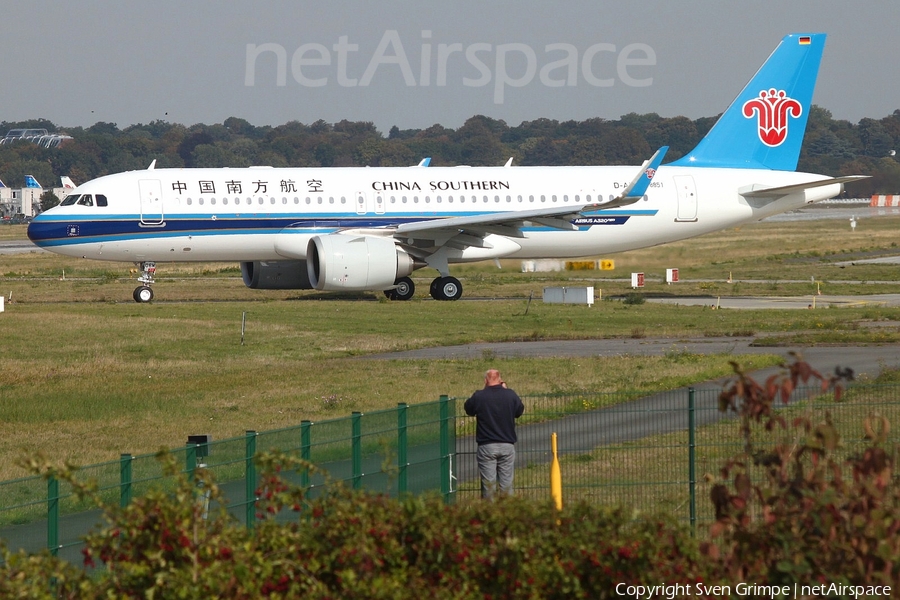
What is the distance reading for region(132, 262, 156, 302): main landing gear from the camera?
120ft

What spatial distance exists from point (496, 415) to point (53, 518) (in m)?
4.87

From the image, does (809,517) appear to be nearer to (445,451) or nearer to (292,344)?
(445,451)

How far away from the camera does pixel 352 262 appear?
109 feet

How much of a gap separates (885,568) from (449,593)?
2.33m

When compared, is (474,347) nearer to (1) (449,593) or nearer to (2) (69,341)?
(2) (69,341)

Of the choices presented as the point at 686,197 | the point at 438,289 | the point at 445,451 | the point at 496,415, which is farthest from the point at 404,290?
the point at 496,415

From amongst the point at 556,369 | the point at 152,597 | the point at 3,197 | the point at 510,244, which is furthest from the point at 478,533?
the point at 3,197

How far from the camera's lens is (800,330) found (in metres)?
29.0

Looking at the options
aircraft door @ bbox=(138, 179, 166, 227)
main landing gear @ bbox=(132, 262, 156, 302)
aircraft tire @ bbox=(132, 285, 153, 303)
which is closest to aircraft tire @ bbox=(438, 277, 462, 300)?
aircraft door @ bbox=(138, 179, 166, 227)

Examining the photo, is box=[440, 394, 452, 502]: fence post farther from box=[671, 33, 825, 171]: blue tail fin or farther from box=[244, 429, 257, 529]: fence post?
box=[671, 33, 825, 171]: blue tail fin

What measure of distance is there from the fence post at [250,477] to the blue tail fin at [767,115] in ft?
98.9

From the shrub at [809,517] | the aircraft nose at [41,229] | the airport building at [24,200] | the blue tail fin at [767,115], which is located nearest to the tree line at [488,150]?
the airport building at [24,200]

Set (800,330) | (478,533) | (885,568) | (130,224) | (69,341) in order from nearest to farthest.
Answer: (885,568) < (478,533) < (69,341) < (800,330) < (130,224)

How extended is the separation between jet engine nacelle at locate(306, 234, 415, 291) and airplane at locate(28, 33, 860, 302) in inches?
1.6
